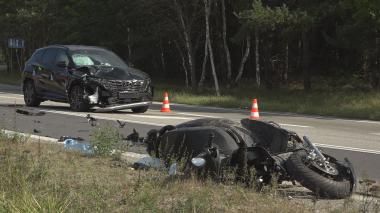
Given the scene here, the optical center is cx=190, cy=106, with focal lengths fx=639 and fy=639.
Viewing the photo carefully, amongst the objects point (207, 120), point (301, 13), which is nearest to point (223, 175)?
point (207, 120)

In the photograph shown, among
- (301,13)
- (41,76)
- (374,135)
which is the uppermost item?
(301,13)

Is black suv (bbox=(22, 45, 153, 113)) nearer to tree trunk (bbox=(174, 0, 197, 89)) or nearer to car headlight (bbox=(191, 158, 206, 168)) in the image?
car headlight (bbox=(191, 158, 206, 168))

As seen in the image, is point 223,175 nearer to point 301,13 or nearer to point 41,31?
point 301,13

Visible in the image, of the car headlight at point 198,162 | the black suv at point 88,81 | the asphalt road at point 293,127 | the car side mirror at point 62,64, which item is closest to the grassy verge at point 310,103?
the asphalt road at point 293,127

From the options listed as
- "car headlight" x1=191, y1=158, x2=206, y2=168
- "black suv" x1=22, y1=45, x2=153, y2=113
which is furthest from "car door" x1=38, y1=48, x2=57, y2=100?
"car headlight" x1=191, y1=158, x2=206, y2=168

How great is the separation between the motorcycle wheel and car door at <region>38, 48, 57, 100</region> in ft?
39.9

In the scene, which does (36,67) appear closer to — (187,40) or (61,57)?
(61,57)

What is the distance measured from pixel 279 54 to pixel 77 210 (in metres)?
36.5

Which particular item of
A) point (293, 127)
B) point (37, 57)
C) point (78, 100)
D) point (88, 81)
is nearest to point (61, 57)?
point (37, 57)

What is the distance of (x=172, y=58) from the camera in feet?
174

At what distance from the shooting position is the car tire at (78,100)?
53.6ft

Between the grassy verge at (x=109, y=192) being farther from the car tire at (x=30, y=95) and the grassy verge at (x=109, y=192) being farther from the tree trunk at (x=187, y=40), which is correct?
the tree trunk at (x=187, y=40)

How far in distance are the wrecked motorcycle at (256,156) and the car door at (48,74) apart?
10.7 m

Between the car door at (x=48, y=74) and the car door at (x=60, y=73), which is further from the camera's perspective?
the car door at (x=48, y=74)
